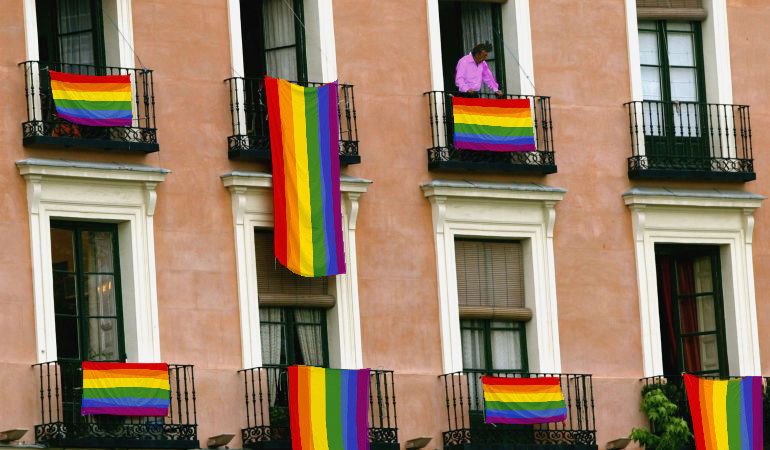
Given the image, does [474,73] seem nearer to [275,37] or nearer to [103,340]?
[275,37]

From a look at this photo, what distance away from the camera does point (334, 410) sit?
4538 cm

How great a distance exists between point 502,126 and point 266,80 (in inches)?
155

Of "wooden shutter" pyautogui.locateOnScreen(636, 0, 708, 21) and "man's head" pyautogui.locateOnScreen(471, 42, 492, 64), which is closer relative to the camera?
"man's head" pyautogui.locateOnScreen(471, 42, 492, 64)

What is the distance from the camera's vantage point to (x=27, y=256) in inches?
1713

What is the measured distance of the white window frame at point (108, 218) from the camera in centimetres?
4347

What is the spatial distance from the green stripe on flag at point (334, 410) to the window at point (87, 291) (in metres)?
3.05

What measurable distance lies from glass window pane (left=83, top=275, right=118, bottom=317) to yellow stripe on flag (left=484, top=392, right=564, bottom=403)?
5.83 m

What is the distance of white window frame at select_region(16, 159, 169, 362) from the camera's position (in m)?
43.5

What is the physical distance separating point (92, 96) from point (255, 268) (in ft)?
11.6

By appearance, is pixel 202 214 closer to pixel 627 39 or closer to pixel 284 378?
pixel 284 378

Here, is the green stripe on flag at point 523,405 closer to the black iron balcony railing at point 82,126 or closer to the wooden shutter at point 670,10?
the black iron balcony railing at point 82,126

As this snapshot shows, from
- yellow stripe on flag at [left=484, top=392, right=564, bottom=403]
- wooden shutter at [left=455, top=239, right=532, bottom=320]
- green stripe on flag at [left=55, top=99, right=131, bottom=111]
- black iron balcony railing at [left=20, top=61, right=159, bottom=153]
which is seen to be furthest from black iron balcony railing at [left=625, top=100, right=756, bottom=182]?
green stripe on flag at [left=55, top=99, right=131, bottom=111]

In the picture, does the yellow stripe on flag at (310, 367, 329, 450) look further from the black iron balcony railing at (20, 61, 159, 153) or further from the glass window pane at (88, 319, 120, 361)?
the black iron balcony railing at (20, 61, 159, 153)

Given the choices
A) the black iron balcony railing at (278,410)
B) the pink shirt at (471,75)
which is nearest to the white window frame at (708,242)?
the pink shirt at (471,75)
